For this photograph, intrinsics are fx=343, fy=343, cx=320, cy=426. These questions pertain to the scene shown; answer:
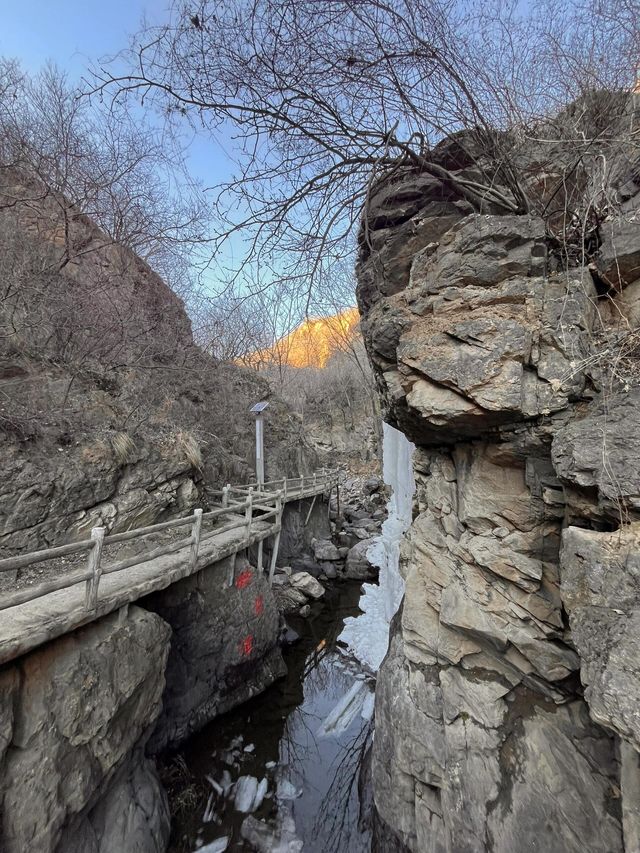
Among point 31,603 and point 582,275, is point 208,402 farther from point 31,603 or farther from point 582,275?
point 582,275

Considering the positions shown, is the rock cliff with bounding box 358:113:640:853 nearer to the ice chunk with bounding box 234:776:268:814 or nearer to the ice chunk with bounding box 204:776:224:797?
the ice chunk with bounding box 234:776:268:814

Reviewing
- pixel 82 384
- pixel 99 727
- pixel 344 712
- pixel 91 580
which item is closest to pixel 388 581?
pixel 344 712

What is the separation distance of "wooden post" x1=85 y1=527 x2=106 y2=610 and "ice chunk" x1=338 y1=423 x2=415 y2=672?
4682 mm

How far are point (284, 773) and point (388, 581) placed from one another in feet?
11.7

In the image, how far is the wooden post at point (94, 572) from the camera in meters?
3.57

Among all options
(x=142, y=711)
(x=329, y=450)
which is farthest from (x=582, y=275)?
(x=329, y=450)

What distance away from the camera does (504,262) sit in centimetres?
→ 267

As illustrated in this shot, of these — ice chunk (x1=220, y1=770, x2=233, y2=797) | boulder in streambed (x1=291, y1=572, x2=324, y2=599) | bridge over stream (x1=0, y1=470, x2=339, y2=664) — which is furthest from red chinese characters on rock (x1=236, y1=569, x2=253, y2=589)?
boulder in streambed (x1=291, y1=572, x2=324, y2=599)

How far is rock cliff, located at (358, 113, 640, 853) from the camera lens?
6.28 feet

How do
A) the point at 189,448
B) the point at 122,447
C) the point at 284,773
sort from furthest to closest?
the point at 189,448 → the point at 122,447 → the point at 284,773

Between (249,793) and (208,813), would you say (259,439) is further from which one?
(208,813)

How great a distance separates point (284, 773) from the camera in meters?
A: 4.86

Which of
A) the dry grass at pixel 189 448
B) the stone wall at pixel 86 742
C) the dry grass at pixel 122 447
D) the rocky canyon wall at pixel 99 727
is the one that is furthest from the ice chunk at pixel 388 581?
the dry grass at pixel 122 447

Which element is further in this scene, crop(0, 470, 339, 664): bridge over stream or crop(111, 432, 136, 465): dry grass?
crop(111, 432, 136, 465): dry grass
